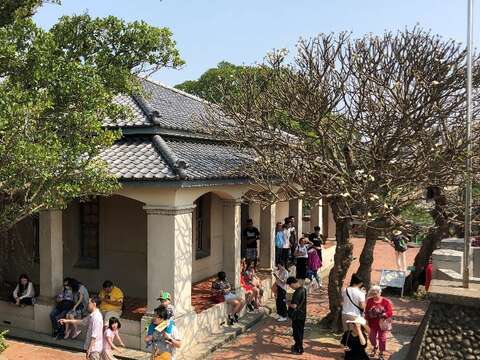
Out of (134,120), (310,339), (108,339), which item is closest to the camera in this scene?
(108,339)

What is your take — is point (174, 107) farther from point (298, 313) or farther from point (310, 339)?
point (310, 339)

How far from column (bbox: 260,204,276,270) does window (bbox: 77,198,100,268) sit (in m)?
5.03

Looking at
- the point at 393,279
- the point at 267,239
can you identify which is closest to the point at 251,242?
the point at 267,239

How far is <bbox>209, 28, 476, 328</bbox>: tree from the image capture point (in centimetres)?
944

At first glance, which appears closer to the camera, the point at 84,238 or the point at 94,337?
the point at 94,337

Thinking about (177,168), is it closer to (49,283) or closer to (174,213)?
(174,213)

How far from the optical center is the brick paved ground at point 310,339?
9.66m

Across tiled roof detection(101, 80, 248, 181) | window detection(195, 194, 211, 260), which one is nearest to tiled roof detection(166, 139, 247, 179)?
tiled roof detection(101, 80, 248, 181)

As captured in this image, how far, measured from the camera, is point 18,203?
7.35 meters

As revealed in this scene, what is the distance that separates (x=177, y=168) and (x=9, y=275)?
814cm

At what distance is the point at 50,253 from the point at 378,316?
7233 mm

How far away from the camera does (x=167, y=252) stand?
9641 millimetres

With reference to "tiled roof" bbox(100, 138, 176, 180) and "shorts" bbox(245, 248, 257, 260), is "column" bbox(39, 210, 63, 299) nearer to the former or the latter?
"tiled roof" bbox(100, 138, 176, 180)

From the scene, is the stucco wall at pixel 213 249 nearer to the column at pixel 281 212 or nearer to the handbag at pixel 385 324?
the column at pixel 281 212
